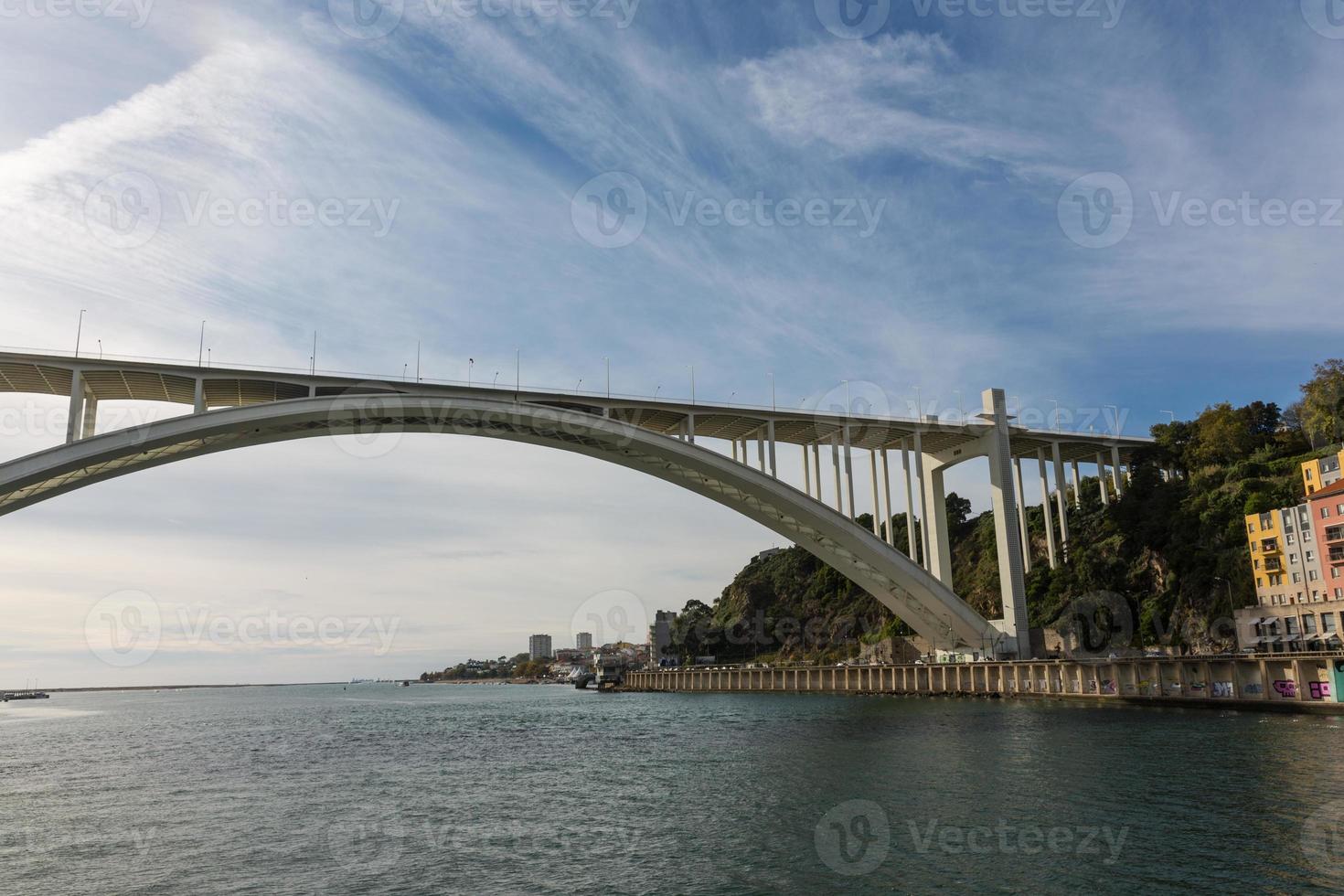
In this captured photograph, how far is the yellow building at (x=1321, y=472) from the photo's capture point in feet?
154

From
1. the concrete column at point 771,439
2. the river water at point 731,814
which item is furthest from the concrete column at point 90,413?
the concrete column at point 771,439

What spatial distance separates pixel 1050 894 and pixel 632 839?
25.1 ft

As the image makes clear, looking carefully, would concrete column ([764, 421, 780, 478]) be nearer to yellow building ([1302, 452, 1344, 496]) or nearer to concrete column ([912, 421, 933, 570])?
concrete column ([912, 421, 933, 570])

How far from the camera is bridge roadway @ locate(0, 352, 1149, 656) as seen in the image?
35.1m

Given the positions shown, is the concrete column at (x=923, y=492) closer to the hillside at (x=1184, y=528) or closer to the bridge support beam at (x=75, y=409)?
the hillside at (x=1184, y=528)

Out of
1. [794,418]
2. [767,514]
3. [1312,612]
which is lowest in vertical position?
Result: [1312,612]

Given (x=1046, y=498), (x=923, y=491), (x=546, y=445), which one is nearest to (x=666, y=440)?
(x=546, y=445)

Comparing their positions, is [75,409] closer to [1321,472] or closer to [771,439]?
[771,439]

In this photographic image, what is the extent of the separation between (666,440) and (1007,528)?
23.2 meters

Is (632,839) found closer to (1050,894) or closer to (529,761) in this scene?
(1050,894)

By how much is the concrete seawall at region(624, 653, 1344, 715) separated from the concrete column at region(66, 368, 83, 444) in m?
46.3

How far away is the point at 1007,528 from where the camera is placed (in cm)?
5353

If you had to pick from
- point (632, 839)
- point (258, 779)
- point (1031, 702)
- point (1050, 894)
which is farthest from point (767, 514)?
point (1050, 894)

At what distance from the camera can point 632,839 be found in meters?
17.4
